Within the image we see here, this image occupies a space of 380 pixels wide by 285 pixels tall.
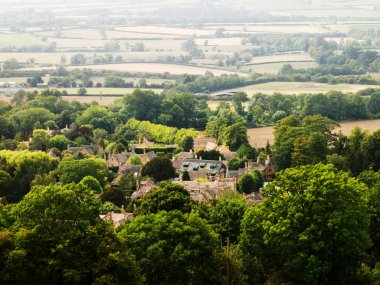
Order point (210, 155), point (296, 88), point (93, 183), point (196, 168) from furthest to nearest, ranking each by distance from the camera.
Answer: point (296, 88), point (210, 155), point (196, 168), point (93, 183)

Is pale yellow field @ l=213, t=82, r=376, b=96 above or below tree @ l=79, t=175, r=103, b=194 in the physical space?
below

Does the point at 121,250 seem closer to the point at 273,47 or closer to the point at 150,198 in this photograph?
the point at 150,198

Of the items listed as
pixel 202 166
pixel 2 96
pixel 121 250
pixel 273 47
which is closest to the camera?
→ pixel 121 250

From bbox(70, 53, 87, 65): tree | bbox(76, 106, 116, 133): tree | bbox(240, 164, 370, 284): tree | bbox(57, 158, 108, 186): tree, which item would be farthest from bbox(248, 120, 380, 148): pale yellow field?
bbox(70, 53, 87, 65): tree

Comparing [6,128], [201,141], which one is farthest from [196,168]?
[6,128]

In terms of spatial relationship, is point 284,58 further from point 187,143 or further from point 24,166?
point 24,166

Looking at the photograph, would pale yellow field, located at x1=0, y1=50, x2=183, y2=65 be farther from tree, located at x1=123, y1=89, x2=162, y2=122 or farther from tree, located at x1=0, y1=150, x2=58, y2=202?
tree, located at x1=0, y1=150, x2=58, y2=202

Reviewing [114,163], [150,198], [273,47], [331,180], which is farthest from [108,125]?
[273,47]
